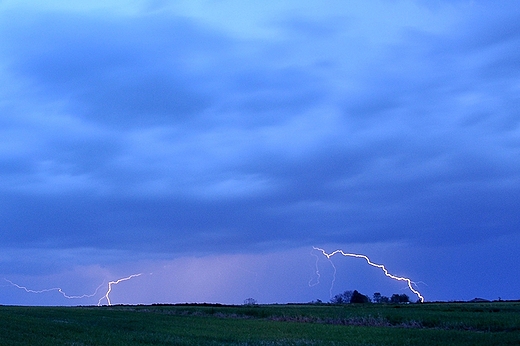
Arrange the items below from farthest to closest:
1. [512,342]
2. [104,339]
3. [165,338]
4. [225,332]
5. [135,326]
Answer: [135,326] < [225,332] < [165,338] < [104,339] < [512,342]

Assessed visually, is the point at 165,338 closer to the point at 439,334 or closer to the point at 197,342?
the point at 197,342

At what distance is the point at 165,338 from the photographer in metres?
36.8

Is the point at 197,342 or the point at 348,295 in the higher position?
the point at 348,295

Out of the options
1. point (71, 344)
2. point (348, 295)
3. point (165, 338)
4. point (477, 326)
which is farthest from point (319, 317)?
point (348, 295)

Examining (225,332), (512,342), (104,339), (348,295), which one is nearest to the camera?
(512,342)

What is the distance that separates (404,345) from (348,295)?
429 ft

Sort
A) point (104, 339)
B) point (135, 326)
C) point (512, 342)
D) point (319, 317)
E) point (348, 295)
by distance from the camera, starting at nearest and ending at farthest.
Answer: point (512, 342)
point (104, 339)
point (135, 326)
point (319, 317)
point (348, 295)

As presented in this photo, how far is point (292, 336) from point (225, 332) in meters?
6.64

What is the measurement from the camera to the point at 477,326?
147 feet

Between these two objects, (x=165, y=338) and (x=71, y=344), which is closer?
(x=71, y=344)

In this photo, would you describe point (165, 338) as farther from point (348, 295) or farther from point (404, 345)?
point (348, 295)

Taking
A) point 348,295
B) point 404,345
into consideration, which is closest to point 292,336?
point 404,345

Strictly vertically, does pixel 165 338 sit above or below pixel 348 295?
below

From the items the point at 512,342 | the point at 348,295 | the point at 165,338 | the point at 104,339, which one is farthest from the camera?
the point at 348,295
